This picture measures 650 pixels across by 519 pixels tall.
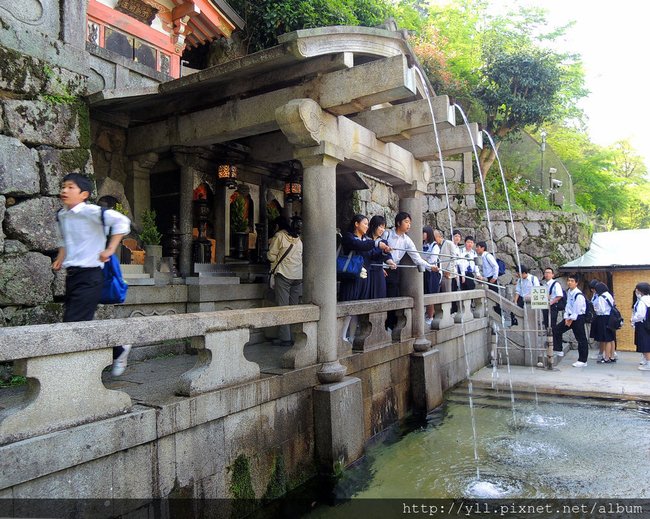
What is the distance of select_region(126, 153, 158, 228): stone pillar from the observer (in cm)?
880

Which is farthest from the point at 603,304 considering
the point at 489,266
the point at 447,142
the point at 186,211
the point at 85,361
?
the point at 85,361

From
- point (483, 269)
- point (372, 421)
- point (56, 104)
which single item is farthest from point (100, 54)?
point (483, 269)

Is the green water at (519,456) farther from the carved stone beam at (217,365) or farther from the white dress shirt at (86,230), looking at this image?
the white dress shirt at (86,230)

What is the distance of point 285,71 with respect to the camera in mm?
6176

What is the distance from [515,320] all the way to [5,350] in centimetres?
1214

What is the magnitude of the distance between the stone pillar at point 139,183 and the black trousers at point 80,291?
4700 millimetres

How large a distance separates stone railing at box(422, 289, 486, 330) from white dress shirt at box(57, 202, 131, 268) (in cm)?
614

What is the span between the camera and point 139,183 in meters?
9.16

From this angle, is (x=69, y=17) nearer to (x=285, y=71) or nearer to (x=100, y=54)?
(x=100, y=54)

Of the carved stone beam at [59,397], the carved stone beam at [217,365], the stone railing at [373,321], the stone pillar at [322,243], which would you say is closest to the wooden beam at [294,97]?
the stone pillar at [322,243]

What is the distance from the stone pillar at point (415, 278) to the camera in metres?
8.58

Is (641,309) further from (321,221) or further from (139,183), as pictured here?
(139,183)

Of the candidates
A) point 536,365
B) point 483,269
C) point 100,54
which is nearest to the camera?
point 100,54

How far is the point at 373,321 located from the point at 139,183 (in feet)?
16.9
